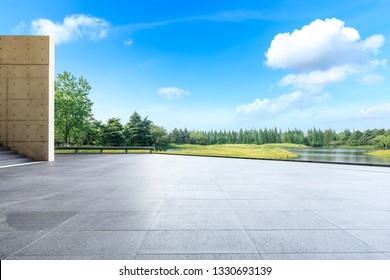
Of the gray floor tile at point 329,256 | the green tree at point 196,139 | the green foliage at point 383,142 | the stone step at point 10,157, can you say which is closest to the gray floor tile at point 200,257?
the gray floor tile at point 329,256

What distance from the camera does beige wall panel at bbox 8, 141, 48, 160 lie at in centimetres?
1500

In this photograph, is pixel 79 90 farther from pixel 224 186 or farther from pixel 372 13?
pixel 372 13

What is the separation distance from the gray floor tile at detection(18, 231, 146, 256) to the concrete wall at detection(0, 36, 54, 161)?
14.4m

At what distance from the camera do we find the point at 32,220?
3.93 metres

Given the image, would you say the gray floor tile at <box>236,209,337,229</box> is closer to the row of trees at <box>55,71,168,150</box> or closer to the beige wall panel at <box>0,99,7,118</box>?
the beige wall panel at <box>0,99,7,118</box>

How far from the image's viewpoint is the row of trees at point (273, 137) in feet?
235

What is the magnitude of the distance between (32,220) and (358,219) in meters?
5.86

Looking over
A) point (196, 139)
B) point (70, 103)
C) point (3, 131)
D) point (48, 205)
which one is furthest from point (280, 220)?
point (196, 139)

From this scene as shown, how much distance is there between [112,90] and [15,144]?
34781 millimetres

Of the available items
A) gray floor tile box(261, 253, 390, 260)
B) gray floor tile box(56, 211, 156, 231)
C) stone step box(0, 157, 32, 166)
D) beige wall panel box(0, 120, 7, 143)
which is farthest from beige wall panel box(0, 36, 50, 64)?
gray floor tile box(261, 253, 390, 260)

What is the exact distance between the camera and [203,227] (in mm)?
3627

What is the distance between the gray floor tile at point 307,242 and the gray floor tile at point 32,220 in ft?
10.8

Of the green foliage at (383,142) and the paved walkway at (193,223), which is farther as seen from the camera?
the green foliage at (383,142)

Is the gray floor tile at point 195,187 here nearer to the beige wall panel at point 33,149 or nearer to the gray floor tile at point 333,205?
the gray floor tile at point 333,205
